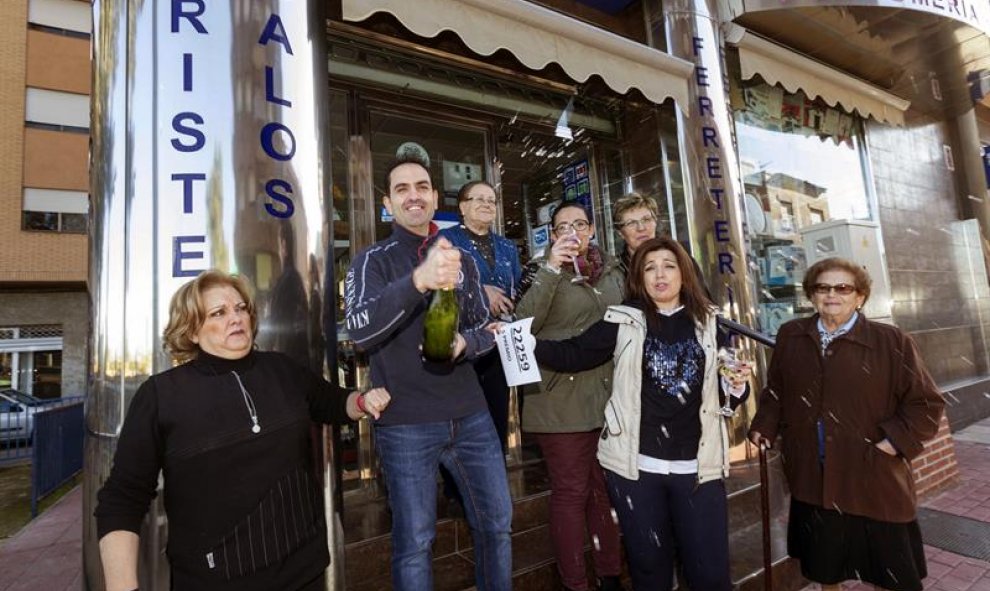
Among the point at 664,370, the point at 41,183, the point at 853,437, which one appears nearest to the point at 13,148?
the point at 41,183

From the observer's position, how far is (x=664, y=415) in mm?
2186

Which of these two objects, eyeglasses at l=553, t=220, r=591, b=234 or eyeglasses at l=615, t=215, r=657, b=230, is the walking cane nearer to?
eyeglasses at l=615, t=215, r=657, b=230

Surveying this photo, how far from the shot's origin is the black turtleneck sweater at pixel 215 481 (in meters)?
1.41

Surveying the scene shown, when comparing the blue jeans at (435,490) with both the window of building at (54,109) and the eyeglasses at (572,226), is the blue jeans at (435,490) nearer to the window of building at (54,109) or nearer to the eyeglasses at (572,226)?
the eyeglasses at (572,226)

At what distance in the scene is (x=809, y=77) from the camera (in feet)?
17.7

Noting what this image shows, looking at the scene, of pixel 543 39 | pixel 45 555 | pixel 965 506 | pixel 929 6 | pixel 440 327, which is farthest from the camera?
pixel 929 6

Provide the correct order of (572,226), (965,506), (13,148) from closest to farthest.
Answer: (572,226) → (965,506) → (13,148)

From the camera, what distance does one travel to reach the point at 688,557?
209 cm

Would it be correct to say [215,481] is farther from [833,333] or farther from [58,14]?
[58,14]

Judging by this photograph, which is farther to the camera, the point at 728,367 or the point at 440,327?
the point at 728,367

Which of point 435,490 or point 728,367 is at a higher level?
point 728,367

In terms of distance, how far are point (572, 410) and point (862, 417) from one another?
1353mm

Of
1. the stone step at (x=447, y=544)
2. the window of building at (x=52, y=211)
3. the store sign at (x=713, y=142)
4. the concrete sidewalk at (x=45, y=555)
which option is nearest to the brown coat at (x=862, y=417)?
the stone step at (x=447, y=544)

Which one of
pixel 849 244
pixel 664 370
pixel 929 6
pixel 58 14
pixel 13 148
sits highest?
pixel 58 14
